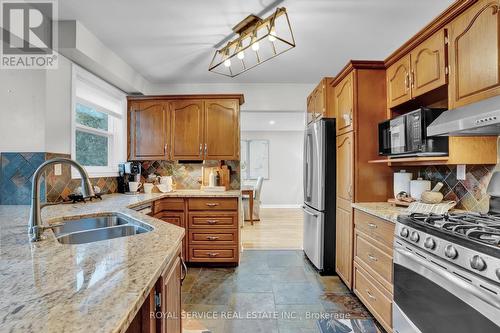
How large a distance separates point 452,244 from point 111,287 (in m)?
1.42

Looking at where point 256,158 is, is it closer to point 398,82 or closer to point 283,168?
point 283,168

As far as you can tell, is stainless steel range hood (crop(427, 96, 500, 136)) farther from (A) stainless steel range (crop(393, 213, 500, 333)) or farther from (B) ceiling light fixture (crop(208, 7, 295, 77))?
(B) ceiling light fixture (crop(208, 7, 295, 77))

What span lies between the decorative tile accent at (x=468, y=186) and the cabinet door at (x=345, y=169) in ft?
2.27

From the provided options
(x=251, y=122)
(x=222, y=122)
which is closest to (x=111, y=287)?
(x=222, y=122)

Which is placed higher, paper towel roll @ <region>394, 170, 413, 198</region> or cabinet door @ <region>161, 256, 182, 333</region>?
paper towel roll @ <region>394, 170, 413, 198</region>

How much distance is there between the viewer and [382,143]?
2305 millimetres

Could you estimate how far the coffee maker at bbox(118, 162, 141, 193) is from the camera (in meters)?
3.50

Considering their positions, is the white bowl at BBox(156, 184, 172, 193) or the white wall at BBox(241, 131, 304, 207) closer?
the white bowl at BBox(156, 184, 172, 193)

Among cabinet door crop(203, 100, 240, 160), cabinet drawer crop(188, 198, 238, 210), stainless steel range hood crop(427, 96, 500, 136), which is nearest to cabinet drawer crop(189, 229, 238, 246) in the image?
cabinet drawer crop(188, 198, 238, 210)

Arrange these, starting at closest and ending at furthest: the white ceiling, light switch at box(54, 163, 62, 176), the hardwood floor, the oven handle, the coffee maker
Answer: the oven handle < the white ceiling < light switch at box(54, 163, 62, 176) < the coffee maker < the hardwood floor

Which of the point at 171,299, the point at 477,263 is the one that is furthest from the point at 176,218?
the point at 477,263

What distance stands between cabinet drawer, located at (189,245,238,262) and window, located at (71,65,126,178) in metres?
1.47

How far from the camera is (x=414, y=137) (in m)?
1.89

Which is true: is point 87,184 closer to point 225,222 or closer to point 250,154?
point 225,222
